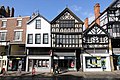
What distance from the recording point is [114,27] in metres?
28.3

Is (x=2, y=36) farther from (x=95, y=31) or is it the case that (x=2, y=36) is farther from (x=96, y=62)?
(x=96, y=62)

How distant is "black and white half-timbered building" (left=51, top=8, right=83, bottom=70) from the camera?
90.3 ft

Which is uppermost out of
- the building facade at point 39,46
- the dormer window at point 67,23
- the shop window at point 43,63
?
the dormer window at point 67,23

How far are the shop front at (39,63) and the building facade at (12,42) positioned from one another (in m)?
1.35

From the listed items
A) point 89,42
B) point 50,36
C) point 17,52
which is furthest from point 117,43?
point 17,52

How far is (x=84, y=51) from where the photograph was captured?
2758 centimetres

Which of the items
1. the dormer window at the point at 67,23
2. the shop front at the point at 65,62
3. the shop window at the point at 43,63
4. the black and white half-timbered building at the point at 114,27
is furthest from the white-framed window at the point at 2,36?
the black and white half-timbered building at the point at 114,27

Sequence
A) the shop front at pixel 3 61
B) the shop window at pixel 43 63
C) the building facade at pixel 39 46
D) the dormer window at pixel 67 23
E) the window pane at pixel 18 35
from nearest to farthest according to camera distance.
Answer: the building facade at pixel 39 46 → the shop window at pixel 43 63 → the dormer window at pixel 67 23 → the shop front at pixel 3 61 → the window pane at pixel 18 35

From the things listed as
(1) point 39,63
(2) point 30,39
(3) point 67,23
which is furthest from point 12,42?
(3) point 67,23

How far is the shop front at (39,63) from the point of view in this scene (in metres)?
27.4

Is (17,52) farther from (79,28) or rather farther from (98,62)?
(98,62)

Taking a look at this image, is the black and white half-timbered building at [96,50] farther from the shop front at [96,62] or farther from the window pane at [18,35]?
the window pane at [18,35]

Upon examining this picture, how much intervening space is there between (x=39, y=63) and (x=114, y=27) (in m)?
15.2

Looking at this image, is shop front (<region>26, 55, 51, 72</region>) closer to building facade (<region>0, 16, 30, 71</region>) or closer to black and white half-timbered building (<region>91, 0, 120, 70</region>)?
building facade (<region>0, 16, 30, 71</region>)
